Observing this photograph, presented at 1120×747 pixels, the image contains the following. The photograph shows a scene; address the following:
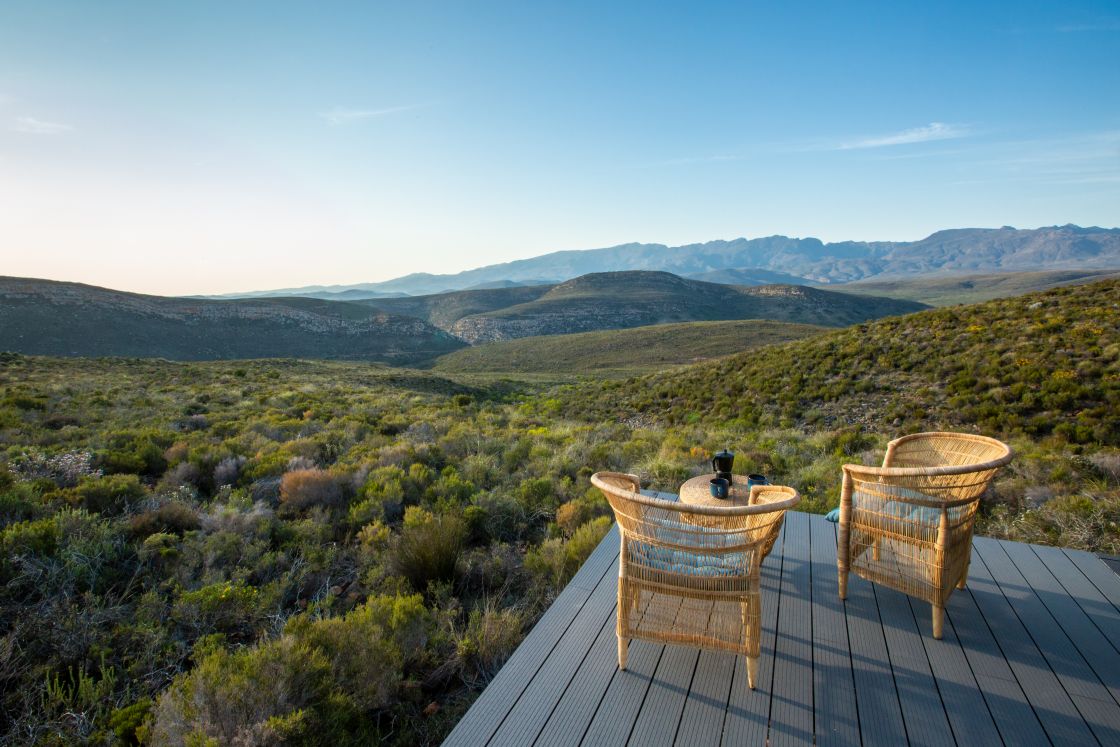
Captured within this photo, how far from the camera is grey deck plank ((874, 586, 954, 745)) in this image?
2100mm

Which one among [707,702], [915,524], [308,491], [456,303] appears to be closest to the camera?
[707,702]

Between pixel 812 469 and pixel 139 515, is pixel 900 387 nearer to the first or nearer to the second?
pixel 812 469

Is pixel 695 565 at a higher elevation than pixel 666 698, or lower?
higher

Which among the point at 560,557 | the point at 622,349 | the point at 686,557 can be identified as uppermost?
the point at 686,557

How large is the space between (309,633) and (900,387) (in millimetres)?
14034

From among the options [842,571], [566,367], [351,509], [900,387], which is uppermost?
[842,571]

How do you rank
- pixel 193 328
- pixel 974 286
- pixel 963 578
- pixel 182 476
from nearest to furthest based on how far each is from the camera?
pixel 963 578 → pixel 182 476 → pixel 193 328 → pixel 974 286

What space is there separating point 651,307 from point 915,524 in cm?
8920

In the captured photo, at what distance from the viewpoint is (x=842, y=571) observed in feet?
10.1

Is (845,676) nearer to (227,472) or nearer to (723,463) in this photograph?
(723,463)

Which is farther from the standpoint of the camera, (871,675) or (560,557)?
(560,557)

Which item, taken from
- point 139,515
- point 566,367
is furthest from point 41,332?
point 139,515

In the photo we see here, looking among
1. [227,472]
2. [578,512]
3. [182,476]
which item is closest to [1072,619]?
[578,512]

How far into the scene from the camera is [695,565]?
245cm
